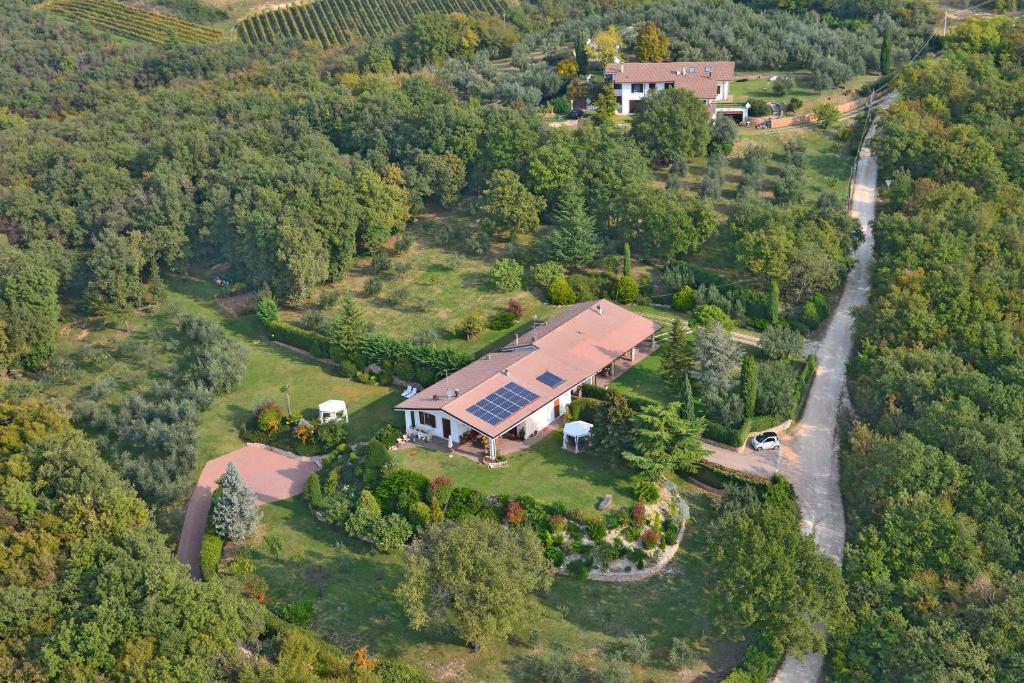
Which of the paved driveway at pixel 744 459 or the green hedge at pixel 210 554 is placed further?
the paved driveway at pixel 744 459

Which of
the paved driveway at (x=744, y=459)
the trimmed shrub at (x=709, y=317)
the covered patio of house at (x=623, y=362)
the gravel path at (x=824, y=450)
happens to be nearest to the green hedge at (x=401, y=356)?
the covered patio of house at (x=623, y=362)

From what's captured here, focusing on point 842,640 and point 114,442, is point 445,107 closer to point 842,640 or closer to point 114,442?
point 114,442

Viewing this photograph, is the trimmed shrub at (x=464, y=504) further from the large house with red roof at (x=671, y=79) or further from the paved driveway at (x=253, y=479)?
the large house with red roof at (x=671, y=79)

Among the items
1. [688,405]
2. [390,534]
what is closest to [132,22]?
[390,534]

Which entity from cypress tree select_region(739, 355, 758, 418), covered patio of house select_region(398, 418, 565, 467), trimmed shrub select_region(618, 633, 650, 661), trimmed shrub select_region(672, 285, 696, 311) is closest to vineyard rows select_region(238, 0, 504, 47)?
trimmed shrub select_region(672, 285, 696, 311)

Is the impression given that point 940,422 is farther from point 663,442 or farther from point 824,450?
point 663,442

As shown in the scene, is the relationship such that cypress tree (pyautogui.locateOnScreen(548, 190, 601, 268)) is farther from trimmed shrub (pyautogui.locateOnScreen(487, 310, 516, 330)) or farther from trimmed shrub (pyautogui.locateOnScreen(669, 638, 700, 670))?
trimmed shrub (pyautogui.locateOnScreen(669, 638, 700, 670))

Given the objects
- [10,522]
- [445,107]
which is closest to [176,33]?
[445,107]
